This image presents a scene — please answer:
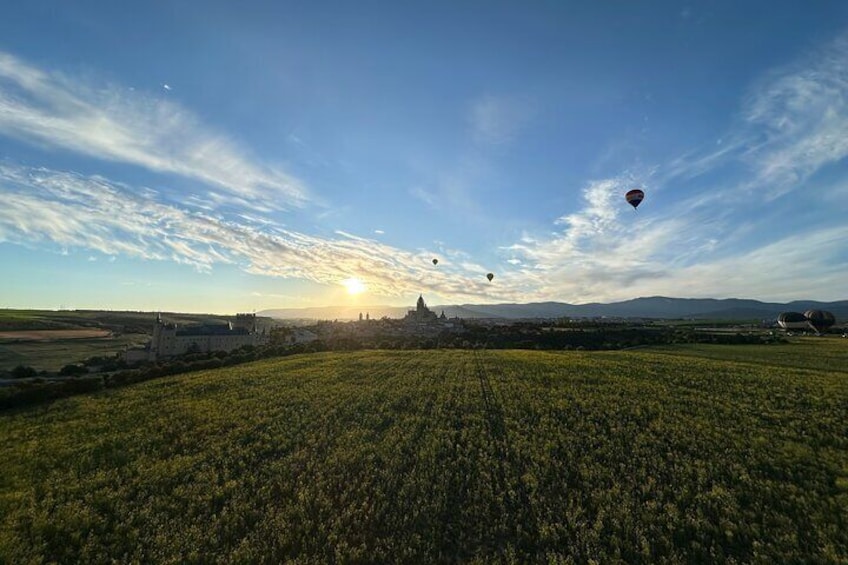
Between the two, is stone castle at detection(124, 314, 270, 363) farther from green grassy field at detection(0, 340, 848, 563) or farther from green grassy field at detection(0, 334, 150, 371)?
green grassy field at detection(0, 340, 848, 563)

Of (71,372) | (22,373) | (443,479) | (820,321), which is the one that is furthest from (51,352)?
(820,321)

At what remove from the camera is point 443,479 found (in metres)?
15.5

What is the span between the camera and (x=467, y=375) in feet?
134

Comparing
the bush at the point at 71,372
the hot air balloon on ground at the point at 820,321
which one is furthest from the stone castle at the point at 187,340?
the hot air balloon on ground at the point at 820,321

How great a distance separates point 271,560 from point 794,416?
27.6m

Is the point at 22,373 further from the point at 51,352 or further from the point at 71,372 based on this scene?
the point at 51,352

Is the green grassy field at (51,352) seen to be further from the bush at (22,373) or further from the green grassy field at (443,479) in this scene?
the green grassy field at (443,479)

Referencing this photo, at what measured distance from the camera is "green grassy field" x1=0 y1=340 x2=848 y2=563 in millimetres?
11680

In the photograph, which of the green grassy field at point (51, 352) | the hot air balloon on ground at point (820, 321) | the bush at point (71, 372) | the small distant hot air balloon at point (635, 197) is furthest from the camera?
the hot air balloon on ground at point (820, 321)

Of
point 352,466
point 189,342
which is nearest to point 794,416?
point 352,466

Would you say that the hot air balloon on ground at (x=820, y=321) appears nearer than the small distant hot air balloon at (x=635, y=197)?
No

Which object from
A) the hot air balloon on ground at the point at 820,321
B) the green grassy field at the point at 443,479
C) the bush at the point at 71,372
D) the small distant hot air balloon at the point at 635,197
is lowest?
the bush at the point at 71,372

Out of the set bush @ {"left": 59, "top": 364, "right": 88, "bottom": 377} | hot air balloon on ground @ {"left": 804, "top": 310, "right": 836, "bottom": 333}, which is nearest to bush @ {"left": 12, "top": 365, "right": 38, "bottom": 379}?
bush @ {"left": 59, "top": 364, "right": 88, "bottom": 377}

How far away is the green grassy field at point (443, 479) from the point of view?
11680 millimetres
